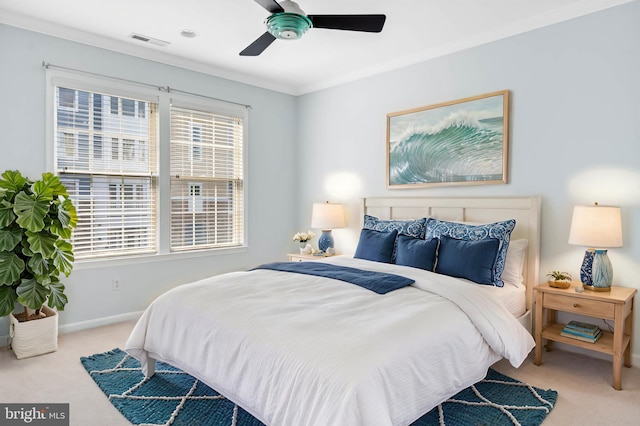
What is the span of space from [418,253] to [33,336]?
3103 millimetres

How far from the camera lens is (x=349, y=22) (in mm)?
2604

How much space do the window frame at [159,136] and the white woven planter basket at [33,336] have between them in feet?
2.17

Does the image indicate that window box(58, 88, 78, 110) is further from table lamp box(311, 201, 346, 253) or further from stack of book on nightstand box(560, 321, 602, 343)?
stack of book on nightstand box(560, 321, 602, 343)

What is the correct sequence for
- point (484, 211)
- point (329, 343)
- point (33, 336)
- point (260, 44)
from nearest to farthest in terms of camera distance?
point (329, 343), point (260, 44), point (33, 336), point (484, 211)

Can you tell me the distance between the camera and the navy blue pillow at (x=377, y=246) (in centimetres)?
361

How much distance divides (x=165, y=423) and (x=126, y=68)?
10.9 ft

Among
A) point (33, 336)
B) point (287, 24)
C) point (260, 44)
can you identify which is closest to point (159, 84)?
point (260, 44)

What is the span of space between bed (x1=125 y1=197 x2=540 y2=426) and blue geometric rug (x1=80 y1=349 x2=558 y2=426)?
203 millimetres

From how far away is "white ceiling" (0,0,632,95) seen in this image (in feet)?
10.2

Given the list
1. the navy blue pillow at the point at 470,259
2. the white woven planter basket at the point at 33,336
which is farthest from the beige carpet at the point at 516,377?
the navy blue pillow at the point at 470,259

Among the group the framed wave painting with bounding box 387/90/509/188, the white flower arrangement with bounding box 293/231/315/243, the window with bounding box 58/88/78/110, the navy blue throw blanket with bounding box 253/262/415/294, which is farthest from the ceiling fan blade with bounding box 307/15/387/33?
the white flower arrangement with bounding box 293/231/315/243

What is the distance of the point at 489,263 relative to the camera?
2.98 m

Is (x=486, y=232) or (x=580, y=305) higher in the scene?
(x=486, y=232)

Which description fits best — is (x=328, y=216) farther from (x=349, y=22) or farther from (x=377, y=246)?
(x=349, y=22)
